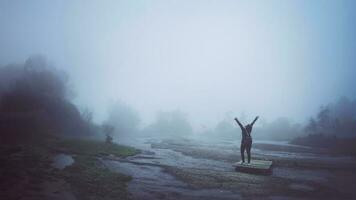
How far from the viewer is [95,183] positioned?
20.9 m

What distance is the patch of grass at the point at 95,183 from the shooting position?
17.4m

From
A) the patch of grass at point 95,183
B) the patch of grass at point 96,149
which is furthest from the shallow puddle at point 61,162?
the patch of grass at point 96,149

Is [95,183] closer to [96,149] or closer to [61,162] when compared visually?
[61,162]

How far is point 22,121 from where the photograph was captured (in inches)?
3000

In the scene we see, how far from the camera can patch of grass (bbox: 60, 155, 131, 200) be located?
17.4 meters

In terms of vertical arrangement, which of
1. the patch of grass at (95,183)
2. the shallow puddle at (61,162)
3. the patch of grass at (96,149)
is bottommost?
the shallow puddle at (61,162)

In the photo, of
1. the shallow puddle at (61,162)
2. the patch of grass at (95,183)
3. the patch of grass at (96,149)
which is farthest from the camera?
the patch of grass at (96,149)

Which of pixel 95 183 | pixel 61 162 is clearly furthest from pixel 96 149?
pixel 95 183

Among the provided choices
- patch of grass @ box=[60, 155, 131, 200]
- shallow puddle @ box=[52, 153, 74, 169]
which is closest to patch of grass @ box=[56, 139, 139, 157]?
shallow puddle @ box=[52, 153, 74, 169]

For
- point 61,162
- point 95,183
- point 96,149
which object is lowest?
point 61,162

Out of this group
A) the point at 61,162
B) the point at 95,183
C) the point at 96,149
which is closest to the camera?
the point at 95,183

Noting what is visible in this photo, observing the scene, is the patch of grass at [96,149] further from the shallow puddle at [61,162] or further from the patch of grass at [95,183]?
the patch of grass at [95,183]

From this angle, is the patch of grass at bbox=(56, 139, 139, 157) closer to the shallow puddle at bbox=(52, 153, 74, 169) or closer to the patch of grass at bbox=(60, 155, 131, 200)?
the shallow puddle at bbox=(52, 153, 74, 169)

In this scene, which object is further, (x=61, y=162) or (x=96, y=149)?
(x=96, y=149)
